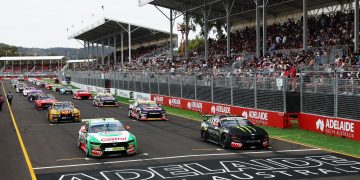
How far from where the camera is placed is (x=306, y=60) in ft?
114

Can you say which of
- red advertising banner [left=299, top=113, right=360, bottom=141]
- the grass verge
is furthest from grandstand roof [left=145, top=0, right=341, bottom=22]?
the grass verge

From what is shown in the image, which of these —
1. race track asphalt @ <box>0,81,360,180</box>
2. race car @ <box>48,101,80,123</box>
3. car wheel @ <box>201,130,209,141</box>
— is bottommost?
race track asphalt @ <box>0,81,360,180</box>

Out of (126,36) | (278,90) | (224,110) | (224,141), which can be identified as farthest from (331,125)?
(126,36)

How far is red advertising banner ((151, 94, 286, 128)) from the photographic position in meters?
27.6

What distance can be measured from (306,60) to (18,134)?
64.4 feet

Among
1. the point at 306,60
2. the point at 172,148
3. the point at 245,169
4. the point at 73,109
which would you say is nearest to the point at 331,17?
the point at 306,60

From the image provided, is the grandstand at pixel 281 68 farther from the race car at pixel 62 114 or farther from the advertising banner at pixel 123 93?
the race car at pixel 62 114

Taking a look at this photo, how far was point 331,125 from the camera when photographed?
23.7 m

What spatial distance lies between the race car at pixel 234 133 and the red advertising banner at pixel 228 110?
6.48 metres

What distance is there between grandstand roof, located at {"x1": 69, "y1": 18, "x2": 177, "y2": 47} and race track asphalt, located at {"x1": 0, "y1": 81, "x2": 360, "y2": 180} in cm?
5676

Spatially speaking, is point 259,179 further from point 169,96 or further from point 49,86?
point 49,86

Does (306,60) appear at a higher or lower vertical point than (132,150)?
higher

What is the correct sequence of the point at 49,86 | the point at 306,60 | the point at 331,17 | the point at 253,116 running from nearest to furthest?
1. the point at 253,116
2. the point at 306,60
3. the point at 331,17
4. the point at 49,86

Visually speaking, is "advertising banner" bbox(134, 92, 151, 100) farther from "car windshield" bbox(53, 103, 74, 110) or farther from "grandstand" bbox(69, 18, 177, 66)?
"grandstand" bbox(69, 18, 177, 66)
